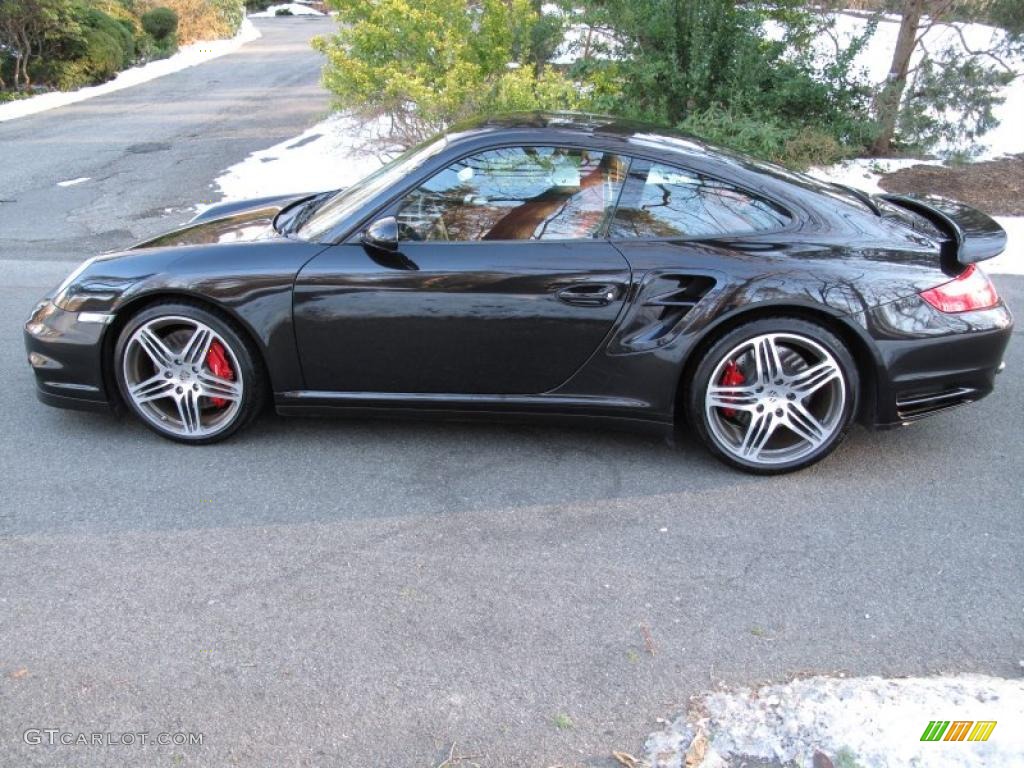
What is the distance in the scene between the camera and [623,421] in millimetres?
4055

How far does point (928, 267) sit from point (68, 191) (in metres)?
9.81

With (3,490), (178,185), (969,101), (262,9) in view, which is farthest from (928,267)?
(262,9)

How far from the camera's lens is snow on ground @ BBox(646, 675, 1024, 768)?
2.49m

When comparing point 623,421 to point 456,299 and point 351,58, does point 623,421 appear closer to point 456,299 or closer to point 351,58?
point 456,299

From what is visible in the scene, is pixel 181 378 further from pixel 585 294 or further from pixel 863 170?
pixel 863 170

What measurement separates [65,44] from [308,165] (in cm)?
1318

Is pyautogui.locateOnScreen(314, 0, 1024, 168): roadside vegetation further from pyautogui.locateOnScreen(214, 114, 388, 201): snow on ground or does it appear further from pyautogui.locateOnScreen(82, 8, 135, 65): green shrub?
pyautogui.locateOnScreen(82, 8, 135, 65): green shrub

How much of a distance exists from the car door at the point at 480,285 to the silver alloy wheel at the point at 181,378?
443 mm

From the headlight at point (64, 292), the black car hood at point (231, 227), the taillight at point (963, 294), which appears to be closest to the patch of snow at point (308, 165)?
the black car hood at point (231, 227)

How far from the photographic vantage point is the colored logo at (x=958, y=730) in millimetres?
2537

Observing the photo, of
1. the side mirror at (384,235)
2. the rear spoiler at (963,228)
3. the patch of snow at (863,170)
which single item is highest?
the rear spoiler at (963,228)

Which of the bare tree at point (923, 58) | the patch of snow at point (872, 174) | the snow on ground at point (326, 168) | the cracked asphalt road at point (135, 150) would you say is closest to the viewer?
the patch of snow at point (872, 174)

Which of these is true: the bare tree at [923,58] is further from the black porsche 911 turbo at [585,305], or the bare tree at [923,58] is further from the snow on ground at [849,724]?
the snow on ground at [849,724]

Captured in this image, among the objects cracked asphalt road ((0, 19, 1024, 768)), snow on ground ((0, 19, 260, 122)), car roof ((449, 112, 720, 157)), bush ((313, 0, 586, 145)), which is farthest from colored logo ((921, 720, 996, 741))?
snow on ground ((0, 19, 260, 122))
